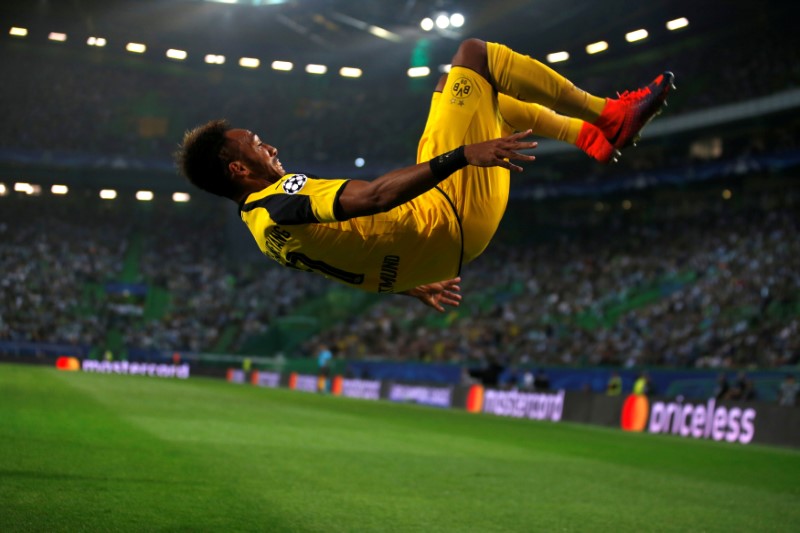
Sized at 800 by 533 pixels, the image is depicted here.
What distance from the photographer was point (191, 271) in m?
49.2

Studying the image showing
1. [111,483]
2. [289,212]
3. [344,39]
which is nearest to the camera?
[289,212]

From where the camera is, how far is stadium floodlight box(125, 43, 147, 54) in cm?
5166

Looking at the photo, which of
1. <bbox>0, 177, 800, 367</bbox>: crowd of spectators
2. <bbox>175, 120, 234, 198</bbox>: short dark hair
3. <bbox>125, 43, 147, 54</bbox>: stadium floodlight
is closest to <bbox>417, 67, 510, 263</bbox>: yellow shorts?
<bbox>175, 120, 234, 198</bbox>: short dark hair

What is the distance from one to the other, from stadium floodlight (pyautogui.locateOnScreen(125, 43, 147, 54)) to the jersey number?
49979 mm

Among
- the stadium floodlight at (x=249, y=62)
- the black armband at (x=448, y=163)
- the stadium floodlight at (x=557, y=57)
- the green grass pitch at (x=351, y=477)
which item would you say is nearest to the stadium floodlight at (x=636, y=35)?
the stadium floodlight at (x=557, y=57)

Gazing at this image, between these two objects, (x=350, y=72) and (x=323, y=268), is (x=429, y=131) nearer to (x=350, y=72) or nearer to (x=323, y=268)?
(x=323, y=268)

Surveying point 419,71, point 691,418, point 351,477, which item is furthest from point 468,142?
point 419,71

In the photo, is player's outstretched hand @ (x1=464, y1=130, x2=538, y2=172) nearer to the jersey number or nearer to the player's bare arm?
the player's bare arm

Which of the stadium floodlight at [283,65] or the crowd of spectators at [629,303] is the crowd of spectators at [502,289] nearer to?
the crowd of spectators at [629,303]

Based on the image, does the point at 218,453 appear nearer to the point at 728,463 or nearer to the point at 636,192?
the point at 728,463

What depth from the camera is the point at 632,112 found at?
551cm

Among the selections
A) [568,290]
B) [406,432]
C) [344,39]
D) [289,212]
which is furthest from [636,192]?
[289,212]

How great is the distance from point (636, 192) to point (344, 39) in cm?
1831

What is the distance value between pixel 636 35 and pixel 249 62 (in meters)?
24.2
